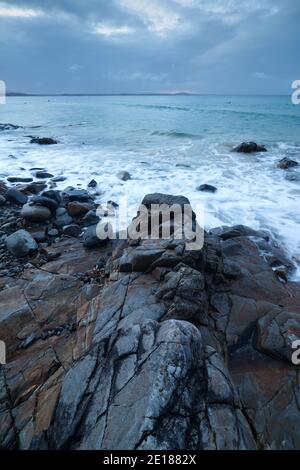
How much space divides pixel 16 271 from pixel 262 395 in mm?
5788

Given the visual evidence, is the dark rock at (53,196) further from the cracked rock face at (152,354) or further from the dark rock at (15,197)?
the cracked rock face at (152,354)

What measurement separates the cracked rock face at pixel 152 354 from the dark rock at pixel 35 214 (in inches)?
114

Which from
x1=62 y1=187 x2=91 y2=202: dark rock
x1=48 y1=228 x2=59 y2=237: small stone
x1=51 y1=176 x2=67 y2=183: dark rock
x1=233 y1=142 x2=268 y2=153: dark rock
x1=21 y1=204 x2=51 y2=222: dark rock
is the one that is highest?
x1=233 y1=142 x2=268 y2=153: dark rock

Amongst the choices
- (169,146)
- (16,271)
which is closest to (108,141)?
(169,146)

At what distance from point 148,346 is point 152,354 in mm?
153

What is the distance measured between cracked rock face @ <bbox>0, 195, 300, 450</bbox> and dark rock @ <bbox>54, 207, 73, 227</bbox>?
2508mm

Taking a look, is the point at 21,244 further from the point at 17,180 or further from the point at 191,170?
the point at 191,170

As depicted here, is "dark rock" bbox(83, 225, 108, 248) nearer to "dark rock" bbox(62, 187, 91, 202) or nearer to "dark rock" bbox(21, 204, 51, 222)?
"dark rock" bbox(21, 204, 51, 222)

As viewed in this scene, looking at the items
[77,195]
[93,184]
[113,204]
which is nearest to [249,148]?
[93,184]

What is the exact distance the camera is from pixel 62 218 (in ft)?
30.4

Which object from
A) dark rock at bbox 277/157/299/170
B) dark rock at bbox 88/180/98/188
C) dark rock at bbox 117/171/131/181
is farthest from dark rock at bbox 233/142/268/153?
dark rock at bbox 88/180/98/188

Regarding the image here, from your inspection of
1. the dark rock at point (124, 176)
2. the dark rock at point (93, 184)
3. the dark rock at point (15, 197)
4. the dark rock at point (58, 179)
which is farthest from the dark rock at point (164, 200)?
the dark rock at point (58, 179)

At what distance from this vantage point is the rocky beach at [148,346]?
9.43 ft

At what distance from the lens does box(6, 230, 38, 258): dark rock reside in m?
7.11
